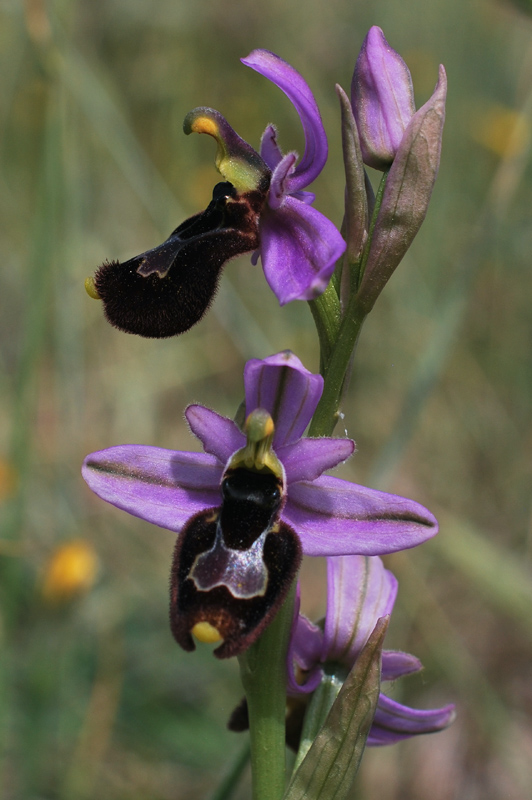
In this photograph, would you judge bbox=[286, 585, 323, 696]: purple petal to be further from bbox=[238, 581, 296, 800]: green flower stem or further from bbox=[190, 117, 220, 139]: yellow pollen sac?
bbox=[190, 117, 220, 139]: yellow pollen sac

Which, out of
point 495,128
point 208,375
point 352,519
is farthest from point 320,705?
point 495,128

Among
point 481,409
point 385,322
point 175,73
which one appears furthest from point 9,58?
point 481,409

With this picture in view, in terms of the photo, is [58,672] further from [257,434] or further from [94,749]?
[257,434]

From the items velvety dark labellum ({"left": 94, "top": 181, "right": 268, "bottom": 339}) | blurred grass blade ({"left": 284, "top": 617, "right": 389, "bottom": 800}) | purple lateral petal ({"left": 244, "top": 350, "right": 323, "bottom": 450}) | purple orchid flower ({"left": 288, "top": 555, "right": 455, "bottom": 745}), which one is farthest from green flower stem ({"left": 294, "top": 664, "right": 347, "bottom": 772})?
velvety dark labellum ({"left": 94, "top": 181, "right": 268, "bottom": 339})

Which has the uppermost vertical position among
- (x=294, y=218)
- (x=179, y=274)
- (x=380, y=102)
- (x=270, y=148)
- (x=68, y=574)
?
(x=380, y=102)

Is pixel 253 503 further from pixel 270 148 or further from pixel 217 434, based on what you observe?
pixel 270 148

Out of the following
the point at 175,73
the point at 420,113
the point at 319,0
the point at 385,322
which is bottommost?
the point at 385,322
